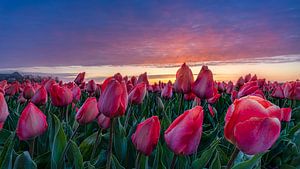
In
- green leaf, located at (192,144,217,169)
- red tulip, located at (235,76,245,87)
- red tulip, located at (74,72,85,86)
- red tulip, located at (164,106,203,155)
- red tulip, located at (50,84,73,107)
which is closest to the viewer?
red tulip, located at (164,106,203,155)

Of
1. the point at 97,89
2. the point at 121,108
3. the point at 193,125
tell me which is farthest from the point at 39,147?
the point at 97,89

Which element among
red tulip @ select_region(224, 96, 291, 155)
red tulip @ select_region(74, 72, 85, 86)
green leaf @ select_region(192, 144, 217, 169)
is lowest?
green leaf @ select_region(192, 144, 217, 169)

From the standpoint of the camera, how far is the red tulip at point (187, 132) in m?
1.32

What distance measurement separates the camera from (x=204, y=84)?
254 cm

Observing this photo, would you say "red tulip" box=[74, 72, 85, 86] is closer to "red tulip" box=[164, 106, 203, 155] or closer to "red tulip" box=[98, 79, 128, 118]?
"red tulip" box=[98, 79, 128, 118]

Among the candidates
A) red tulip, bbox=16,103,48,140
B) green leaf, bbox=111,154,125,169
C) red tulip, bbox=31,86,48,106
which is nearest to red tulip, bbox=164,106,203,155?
green leaf, bbox=111,154,125,169

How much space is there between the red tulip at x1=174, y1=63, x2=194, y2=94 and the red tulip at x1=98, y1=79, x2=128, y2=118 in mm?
1099

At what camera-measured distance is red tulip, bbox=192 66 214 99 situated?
8.25 feet

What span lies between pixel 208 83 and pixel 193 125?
4.13ft

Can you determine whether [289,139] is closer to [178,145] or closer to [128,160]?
[128,160]

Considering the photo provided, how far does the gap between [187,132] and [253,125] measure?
26cm

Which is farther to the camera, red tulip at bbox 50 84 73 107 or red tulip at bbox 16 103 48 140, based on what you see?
→ red tulip at bbox 50 84 73 107

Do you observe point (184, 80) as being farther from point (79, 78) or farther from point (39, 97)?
point (79, 78)

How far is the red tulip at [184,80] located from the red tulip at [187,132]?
4.17 feet
